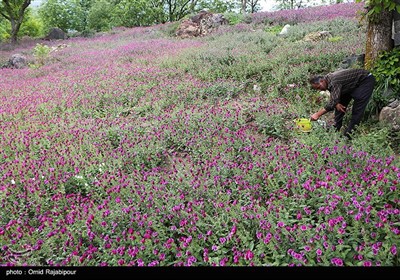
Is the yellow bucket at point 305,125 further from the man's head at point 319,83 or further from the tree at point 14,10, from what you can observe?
the tree at point 14,10

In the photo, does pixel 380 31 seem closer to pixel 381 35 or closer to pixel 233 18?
pixel 381 35

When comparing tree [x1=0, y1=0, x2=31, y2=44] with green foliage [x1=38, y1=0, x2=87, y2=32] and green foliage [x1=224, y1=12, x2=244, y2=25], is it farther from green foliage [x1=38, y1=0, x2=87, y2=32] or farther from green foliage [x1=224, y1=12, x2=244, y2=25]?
green foliage [x1=224, y1=12, x2=244, y2=25]

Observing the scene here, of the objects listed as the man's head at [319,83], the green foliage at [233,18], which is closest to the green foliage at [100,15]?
the green foliage at [233,18]

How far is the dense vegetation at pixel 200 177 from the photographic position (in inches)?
131

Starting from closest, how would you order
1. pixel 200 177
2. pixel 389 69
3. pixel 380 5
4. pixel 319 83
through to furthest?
pixel 200 177
pixel 319 83
pixel 380 5
pixel 389 69

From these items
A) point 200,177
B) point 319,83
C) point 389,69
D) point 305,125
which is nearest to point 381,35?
point 389,69

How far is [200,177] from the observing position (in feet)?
15.3

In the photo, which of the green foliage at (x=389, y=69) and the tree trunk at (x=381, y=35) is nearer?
the green foliage at (x=389, y=69)

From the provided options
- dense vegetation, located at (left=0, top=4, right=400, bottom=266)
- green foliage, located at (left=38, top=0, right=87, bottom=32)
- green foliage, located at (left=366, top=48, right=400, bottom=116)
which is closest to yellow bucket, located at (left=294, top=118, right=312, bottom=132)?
dense vegetation, located at (left=0, top=4, right=400, bottom=266)

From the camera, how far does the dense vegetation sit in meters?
3.32

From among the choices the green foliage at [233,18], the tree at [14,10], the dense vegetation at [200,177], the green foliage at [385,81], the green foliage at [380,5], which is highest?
the tree at [14,10]

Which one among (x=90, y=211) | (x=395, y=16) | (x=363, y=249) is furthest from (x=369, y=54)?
(x=90, y=211)
